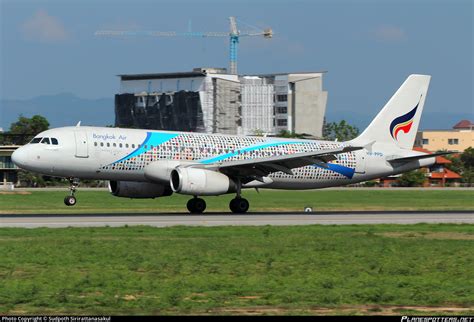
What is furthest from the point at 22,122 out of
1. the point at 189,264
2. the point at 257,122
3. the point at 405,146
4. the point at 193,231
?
the point at 189,264

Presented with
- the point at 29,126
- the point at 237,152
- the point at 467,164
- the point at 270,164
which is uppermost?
the point at 29,126

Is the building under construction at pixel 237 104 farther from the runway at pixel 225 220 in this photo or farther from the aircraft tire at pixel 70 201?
the runway at pixel 225 220

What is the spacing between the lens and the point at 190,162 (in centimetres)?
4225

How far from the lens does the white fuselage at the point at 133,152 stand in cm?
4041

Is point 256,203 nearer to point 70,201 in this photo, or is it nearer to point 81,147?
point 70,201

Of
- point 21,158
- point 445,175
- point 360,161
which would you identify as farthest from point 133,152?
point 445,175

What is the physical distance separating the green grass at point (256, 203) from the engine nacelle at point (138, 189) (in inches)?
178

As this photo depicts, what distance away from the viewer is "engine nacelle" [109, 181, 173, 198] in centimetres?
4247

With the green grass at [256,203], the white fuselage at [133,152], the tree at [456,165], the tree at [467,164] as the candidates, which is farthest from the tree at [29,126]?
the white fuselage at [133,152]

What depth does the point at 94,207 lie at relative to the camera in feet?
172

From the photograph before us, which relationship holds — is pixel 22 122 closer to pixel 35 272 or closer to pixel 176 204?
pixel 176 204

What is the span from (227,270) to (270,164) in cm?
2155

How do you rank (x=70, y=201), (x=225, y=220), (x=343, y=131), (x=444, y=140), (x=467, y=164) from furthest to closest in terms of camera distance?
(x=444, y=140) < (x=343, y=131) < (x=467, y=164) < (x=70, y=201) < (x=225, y=220)

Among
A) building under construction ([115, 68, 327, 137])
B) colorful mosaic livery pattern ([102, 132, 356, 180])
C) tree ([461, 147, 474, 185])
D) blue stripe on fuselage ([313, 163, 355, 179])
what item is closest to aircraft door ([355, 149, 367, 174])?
colorful mosaic livery pattern ([102, 132, 356, 180])
